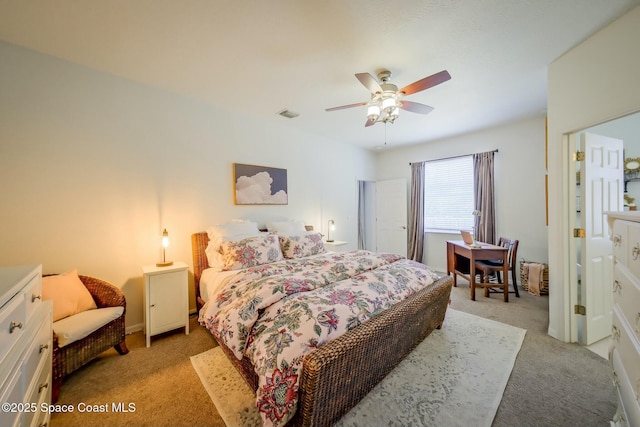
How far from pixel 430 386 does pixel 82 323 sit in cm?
264

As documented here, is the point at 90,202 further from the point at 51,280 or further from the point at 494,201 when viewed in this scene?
the point at 494,201

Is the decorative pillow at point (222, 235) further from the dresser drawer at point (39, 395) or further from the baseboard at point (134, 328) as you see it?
the dresser drawer at point (39, 395)

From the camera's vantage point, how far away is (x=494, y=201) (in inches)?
162

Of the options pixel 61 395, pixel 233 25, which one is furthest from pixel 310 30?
pixel 61 395

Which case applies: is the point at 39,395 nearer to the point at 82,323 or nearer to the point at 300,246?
the point at 82,323

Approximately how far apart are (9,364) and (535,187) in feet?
18.1

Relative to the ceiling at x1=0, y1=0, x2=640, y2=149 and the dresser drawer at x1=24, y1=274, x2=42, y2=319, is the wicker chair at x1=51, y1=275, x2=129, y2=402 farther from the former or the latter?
the ceiling at x1=0, y1=0, x2=640, y2=149

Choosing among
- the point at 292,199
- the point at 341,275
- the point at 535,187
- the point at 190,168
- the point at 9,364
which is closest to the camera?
the point at 9,364

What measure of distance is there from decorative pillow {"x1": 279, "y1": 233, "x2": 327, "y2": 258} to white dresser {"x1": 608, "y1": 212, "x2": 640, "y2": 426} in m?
2.54

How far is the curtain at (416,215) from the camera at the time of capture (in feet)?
16.3

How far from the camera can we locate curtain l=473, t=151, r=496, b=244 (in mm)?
4090

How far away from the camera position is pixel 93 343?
6.12ft

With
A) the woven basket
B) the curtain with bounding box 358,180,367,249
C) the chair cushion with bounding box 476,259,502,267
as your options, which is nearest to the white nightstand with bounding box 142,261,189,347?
the chair cushion with bounding box 476,259,502,267

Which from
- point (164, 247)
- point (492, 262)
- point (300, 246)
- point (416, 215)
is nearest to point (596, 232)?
point (492, 262)
